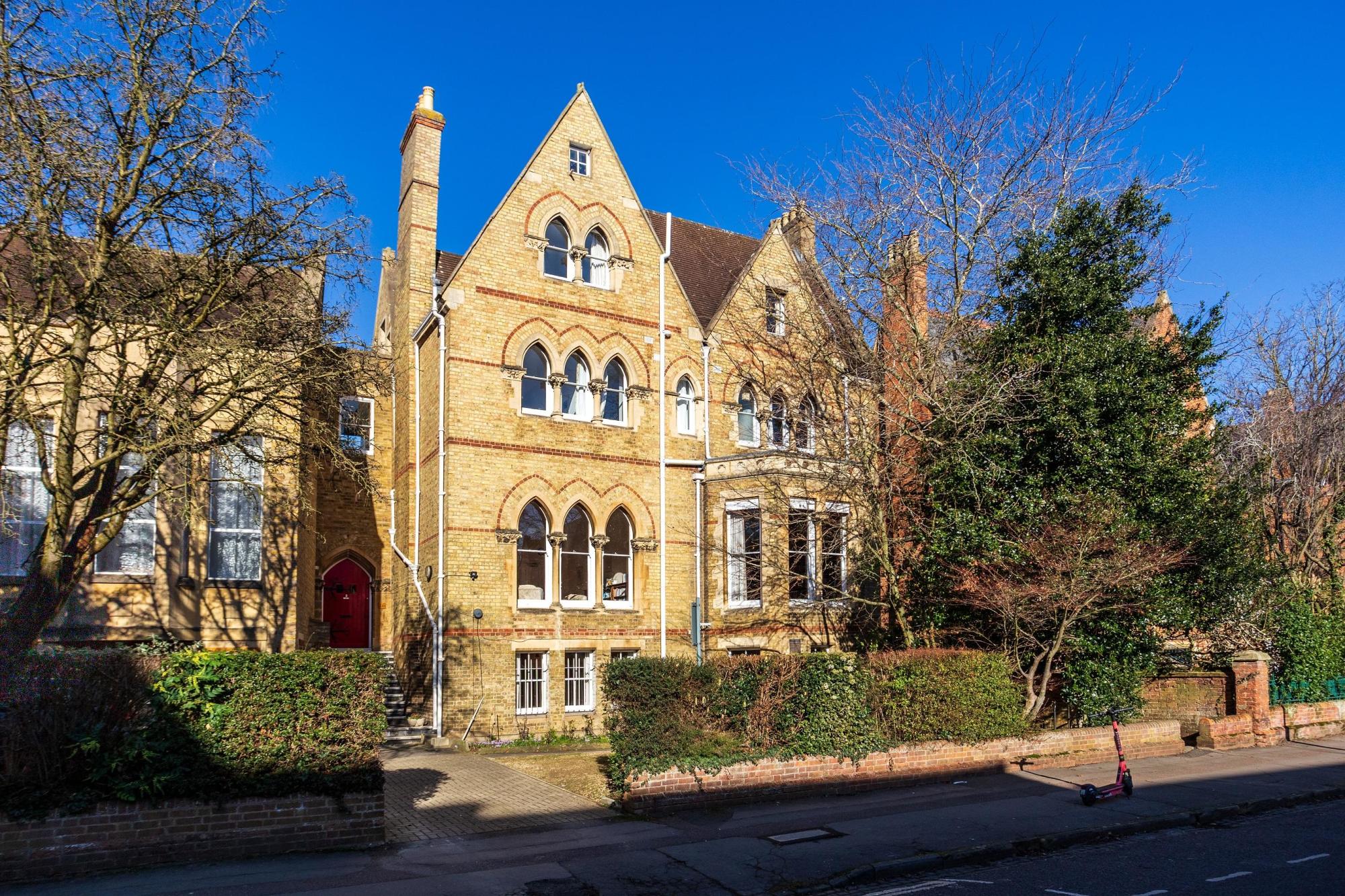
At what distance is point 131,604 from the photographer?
17.8 m

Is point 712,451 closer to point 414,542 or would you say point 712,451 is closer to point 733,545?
point 733,545

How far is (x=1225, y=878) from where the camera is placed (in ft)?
31.6

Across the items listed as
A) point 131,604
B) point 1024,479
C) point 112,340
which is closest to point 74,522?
point 131,604

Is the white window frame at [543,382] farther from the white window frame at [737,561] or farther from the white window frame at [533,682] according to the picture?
the white window frame at [533,682]

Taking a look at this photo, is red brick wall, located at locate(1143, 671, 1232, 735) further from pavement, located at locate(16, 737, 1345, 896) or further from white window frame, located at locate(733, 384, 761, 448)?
white window frame, located at locate(733, 384, 761, 448)

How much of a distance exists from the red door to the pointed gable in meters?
10.6

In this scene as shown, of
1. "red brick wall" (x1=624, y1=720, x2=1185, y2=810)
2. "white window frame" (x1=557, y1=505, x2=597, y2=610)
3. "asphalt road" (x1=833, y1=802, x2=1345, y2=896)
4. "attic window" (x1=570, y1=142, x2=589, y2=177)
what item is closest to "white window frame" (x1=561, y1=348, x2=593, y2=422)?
"white window frame" (x1=557, y1=505, x2=597, y2=610)

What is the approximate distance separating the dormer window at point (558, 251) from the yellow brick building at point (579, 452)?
0.04 metres

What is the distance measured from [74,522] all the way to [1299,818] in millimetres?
19003

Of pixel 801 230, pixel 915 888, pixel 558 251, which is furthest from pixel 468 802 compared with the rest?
pixel 801 230

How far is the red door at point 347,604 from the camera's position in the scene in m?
23.8

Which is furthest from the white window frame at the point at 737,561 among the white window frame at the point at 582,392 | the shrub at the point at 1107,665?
the shrub at the point at 1107,665

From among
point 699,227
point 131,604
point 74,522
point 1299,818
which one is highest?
point 699,227

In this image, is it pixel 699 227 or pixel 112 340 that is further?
pixel 699 227
